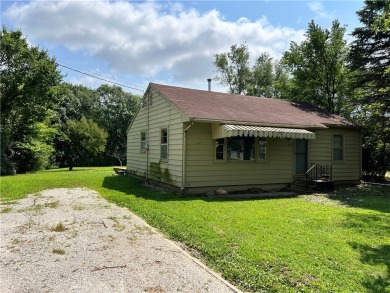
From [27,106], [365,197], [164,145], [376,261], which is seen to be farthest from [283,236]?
[27,106]

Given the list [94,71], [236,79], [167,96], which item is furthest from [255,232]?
[236,79]

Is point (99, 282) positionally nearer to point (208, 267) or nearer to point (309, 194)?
point (208, 267)

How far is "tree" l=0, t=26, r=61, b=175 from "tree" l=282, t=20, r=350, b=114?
20681 mm

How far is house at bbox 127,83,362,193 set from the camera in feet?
34.8

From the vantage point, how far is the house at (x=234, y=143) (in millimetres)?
10617

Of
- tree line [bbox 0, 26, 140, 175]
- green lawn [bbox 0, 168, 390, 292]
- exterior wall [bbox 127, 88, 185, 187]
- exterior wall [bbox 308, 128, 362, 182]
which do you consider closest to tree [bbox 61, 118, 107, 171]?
tree line [bbox 0, 26, 140, 175]

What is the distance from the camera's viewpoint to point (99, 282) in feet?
12.0

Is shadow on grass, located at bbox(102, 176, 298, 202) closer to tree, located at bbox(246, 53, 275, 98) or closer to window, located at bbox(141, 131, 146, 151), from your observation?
window, located at bbox(141, 131, 146, 151)

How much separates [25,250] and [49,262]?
0.82 meters

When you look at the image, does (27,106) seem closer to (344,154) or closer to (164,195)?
(164,195)

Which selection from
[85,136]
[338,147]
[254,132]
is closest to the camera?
[254,132]

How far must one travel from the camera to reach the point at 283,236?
5.47m

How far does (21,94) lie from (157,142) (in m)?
15.9

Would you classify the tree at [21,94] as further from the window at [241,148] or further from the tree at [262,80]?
the tree at [262,80]
